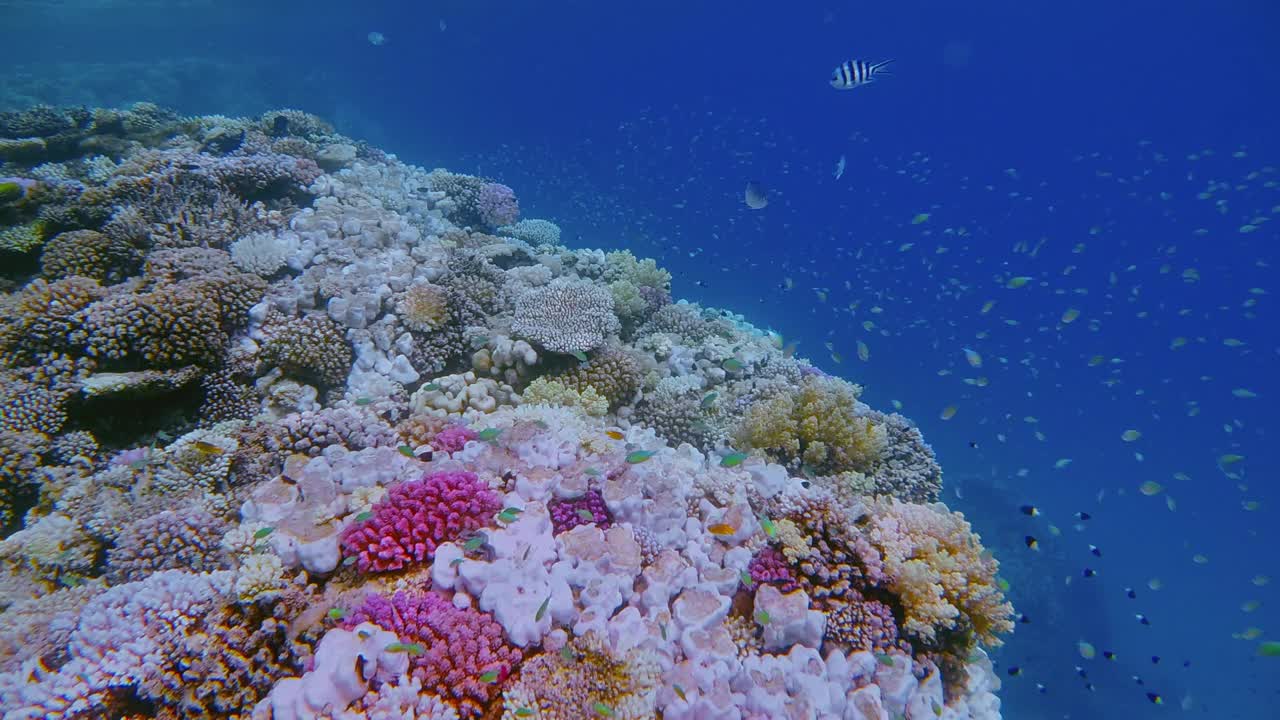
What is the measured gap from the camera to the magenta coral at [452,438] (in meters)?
5.29

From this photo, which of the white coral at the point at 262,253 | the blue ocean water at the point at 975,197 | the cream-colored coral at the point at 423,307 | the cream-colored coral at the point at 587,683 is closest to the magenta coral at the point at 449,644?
the cream-colored coral at the point at 587,683

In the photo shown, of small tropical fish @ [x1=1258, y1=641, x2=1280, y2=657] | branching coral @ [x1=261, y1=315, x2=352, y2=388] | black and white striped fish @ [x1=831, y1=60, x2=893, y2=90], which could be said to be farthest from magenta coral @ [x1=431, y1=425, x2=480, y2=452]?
small tropical fish @ [x1=1258, y1=641, x2=1280, y2=657]

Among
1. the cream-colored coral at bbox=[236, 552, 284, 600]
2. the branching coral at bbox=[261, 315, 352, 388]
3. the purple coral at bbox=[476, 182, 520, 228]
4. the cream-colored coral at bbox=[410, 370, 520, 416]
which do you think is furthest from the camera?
the purple coral at bbox=[476, 182, 520, 228]

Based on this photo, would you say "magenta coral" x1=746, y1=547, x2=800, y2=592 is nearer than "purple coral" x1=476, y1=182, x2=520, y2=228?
Yes

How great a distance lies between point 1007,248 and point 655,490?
95442 millimetres

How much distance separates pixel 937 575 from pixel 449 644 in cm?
408

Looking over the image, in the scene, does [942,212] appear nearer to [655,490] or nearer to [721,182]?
[721,182]

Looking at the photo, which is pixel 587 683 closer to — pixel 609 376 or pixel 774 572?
pixel 774 572

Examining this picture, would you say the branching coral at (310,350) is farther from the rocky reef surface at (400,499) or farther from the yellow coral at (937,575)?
the yellow coral at (937,575)

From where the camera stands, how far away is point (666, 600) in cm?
399

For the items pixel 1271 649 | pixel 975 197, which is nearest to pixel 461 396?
pixel 1271 649

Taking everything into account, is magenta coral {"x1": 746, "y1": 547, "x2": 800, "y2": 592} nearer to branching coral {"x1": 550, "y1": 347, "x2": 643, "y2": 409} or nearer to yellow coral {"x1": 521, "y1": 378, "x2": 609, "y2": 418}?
yellow coral {"x1": 521, "y1": 378, "x2": 609, "y2": 418}

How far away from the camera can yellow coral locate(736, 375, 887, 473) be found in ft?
22.9

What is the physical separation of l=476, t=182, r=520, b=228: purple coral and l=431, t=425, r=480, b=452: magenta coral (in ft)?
31.9
